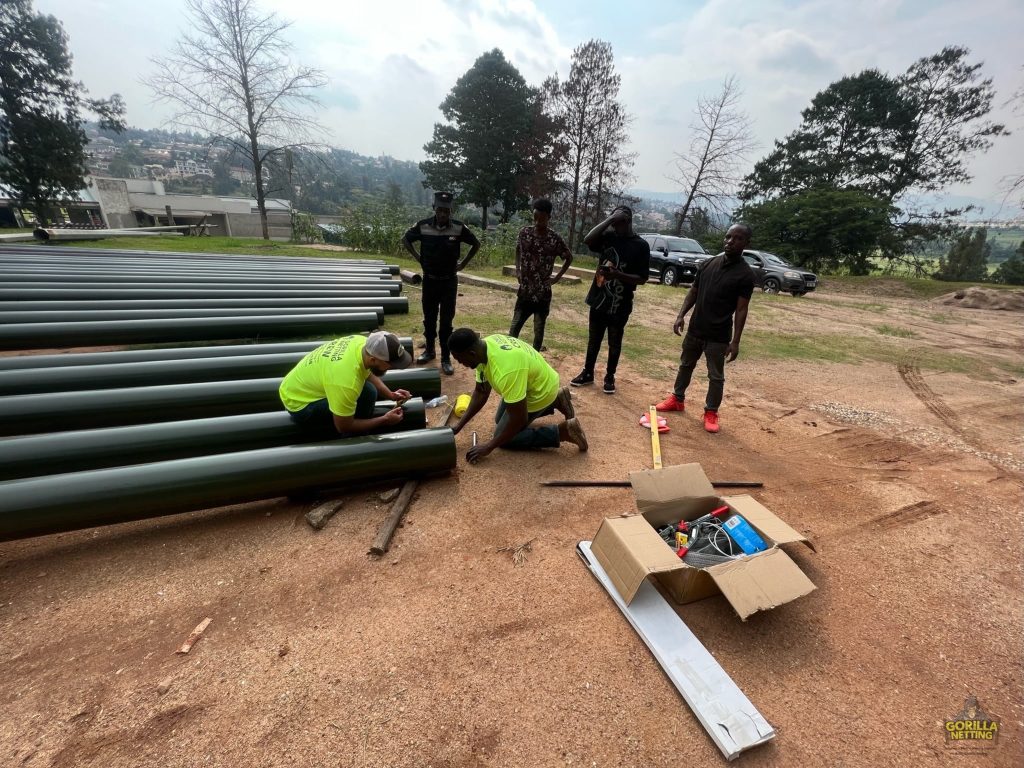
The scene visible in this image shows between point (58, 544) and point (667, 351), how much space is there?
6887mm

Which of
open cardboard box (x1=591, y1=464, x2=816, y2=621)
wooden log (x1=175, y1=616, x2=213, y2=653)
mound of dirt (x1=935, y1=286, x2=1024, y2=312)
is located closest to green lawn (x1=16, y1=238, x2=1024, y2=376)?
open cardboard box (x1=591, y1=464, x2=816, y2=621)

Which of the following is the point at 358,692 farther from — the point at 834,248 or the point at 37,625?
the point at 834,248

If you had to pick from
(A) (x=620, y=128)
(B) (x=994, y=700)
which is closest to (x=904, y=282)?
(A) (x=620, y=128)

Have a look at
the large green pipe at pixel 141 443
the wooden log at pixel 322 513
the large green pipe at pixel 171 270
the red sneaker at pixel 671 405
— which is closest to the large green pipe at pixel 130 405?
the large green pipe at pixel 141 443

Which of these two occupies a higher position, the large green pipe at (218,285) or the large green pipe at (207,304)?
the large green pipe at (218,285)

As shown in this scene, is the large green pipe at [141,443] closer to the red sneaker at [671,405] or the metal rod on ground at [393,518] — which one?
the metal rod on ground at [393,518]

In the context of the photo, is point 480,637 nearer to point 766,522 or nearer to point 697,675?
point 697,675

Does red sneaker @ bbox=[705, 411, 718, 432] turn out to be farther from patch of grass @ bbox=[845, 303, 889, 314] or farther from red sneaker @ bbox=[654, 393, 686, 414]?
patch of grass @ bbox=[845, 303, 889, 314]

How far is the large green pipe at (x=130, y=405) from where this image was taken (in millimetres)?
2947

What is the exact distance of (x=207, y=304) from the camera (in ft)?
19.5

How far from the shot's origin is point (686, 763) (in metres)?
1.60

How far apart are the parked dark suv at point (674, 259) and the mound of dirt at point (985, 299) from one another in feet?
30.1

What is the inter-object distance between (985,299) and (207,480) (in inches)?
871

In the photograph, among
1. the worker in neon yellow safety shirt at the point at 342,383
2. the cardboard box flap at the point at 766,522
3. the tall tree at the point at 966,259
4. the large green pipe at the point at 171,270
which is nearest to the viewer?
the cardboard box flap at the point at 766,522
